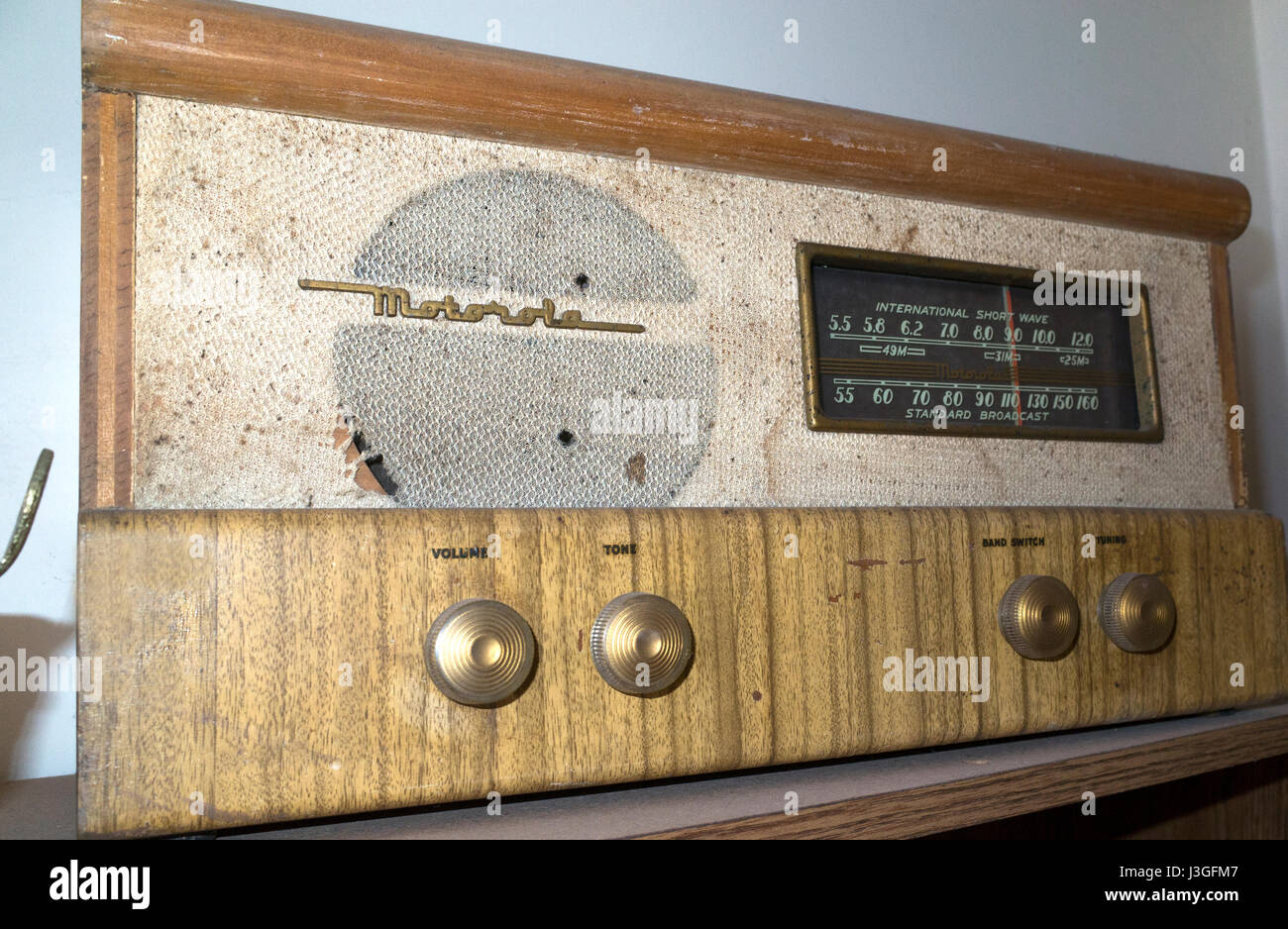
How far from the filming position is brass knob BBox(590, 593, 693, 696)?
0.59 m

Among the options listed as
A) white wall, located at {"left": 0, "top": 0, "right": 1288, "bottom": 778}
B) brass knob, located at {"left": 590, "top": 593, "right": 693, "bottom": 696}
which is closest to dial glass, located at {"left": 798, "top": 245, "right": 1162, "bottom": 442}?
brass knob, located at {"left": 590, "top": 593, "right": 693, "bottom": 696}

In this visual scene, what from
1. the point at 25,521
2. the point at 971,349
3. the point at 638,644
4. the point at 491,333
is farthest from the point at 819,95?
the point at 25,521

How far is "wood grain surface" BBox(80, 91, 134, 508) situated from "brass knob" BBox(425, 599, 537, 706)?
194 millimetres

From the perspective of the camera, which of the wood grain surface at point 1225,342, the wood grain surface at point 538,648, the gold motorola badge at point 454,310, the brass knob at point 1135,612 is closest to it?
the wood grain surface at point 538,648

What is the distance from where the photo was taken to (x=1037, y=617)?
719 mm

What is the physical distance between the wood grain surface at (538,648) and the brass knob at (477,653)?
0.01 metres

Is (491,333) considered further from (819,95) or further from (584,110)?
(819,95)

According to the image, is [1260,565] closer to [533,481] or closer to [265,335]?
[533,481]

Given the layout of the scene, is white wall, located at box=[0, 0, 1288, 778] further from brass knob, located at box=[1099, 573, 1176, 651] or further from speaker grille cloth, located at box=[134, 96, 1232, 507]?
brass knob, located at box=[1099, 573, 1176, 651]

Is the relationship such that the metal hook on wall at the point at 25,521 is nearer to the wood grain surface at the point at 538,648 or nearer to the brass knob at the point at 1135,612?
the wood grain surface at the point at 538,648

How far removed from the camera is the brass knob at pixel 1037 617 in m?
0.72

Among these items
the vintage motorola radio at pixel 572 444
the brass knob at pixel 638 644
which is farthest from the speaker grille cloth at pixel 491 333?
the brass knob at pixel 638 644

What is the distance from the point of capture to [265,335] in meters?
0.61
